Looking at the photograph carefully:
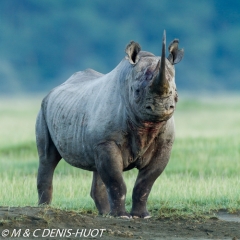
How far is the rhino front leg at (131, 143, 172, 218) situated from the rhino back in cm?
59

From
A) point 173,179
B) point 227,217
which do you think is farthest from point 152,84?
point 173,179

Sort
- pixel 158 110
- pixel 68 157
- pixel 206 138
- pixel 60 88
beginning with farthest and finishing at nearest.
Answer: pixel 206 138, pixel 60 88, pixel 68 157, pixel 158 110

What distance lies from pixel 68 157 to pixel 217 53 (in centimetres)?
11670

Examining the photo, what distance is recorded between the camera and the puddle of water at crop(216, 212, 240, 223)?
10.1 metres

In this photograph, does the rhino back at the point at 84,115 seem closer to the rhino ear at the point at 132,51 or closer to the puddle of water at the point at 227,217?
the rhino ear at the point at 132,51

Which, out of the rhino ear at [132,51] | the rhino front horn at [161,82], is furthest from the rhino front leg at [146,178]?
the rhino front horn at [161,82]

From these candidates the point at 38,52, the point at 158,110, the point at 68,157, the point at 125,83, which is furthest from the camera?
the point at 38,52

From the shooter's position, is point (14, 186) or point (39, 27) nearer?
point (14, 186)

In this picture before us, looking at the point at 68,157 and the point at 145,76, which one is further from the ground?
the point at 145,76

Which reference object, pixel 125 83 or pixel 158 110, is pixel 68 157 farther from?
pixel 158 110

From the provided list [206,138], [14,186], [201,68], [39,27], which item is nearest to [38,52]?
[39,27]

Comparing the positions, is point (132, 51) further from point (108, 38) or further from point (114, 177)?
point (108, 38)

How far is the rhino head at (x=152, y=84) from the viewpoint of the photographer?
8891 mm

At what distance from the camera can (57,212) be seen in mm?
8758
